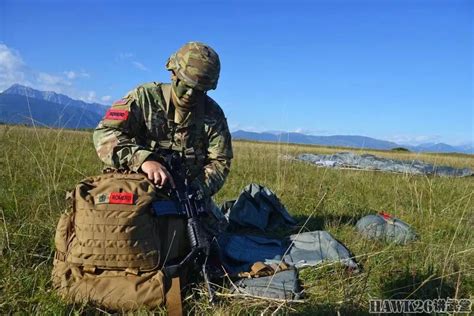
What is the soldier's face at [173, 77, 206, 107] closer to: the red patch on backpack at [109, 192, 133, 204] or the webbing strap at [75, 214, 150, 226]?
the red patch on backpack at [109, 192, 133, 204]

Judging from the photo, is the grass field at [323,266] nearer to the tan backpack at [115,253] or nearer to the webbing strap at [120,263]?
the tan backpack at [115,253]

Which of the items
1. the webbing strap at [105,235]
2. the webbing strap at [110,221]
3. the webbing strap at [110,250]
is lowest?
the webbing strap at [110,250]

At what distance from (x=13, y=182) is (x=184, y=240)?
2.62m

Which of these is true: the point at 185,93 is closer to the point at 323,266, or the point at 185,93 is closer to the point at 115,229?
the point at 115,229

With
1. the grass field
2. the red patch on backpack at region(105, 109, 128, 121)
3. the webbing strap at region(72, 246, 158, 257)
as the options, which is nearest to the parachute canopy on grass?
the grass field

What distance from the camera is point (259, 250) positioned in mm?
3926

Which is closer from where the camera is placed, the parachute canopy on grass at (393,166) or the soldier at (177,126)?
the soldier at (177,126)

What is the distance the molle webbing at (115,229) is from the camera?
267cm

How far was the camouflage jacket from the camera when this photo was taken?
3383mm

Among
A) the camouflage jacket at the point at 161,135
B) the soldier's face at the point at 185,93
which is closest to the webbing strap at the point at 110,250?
the camouflage jacket at the point at 161,135

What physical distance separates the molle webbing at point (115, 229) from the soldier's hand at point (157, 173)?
0.70 ft

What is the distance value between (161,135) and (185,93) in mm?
432

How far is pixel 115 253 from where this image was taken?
2676 millimetres

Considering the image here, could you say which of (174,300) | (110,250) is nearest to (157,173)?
(110,250)
